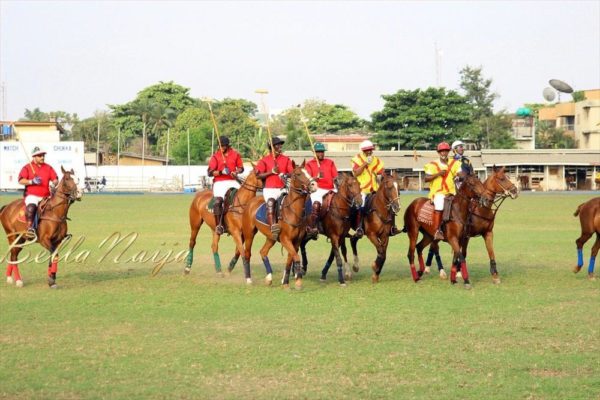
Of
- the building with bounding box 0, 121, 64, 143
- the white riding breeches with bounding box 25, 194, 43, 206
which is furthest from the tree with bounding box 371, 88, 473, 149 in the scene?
the white riding breeches with bounding box 25, 194, 43, 206

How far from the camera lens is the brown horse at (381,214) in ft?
54.3

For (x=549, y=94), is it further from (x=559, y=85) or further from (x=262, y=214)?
(x=262, y=214)

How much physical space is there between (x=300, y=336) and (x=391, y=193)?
17.8ft

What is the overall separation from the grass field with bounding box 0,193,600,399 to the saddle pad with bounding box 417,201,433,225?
1.12 metres

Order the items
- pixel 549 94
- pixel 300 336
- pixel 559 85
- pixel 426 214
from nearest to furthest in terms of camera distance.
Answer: pixel 300 336
pixel 426 214
pixel 559 85
pixel 549 94

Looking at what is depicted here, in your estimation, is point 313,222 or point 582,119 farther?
point 582,119

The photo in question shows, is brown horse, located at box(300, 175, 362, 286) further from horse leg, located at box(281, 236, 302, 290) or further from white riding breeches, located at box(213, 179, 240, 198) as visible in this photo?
white riding breeches, located at box(213, 179, 240, 198)

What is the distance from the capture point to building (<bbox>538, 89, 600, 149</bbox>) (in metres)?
104

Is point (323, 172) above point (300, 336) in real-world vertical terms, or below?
above

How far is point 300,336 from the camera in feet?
38.1

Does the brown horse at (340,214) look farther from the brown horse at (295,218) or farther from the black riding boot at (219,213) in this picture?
the black riding boot at (219,213)

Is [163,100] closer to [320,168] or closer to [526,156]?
[526,156]

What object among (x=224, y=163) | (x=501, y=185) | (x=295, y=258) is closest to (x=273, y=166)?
(x=224, y=163)

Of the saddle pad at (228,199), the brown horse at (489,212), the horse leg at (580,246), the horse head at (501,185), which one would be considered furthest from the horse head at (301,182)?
the horse leg at (580,246)
